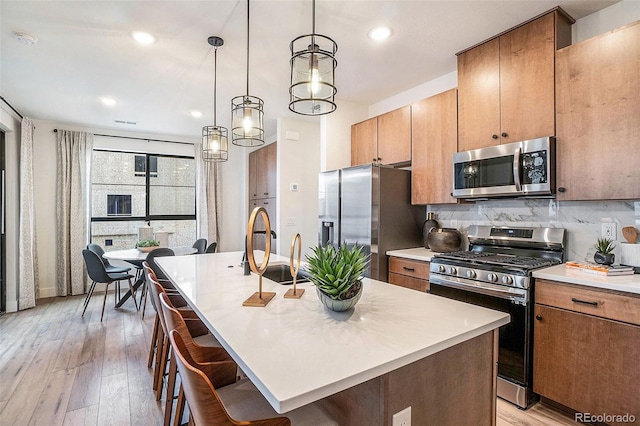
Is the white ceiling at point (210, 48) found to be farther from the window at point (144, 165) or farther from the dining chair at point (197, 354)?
the dining chair at point (197, 354)

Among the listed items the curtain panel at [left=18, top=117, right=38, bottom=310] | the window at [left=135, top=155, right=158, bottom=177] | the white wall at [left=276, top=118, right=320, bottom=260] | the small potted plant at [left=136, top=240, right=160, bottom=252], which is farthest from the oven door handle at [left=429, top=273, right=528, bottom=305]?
the window at [left=135, top=155, right=158, bottom=177]

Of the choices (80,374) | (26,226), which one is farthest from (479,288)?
Answer: (26,226)

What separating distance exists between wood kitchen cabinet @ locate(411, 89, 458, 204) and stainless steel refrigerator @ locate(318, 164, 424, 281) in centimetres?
19

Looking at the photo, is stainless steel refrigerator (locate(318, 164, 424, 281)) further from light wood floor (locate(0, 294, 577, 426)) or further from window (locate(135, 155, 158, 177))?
window (locate(135, 155, 158, 177))

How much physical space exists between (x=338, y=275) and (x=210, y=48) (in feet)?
7.77

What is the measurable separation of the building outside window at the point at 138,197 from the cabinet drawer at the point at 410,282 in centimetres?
418

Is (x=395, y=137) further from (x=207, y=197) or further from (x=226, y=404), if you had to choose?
(x=207, y=197)

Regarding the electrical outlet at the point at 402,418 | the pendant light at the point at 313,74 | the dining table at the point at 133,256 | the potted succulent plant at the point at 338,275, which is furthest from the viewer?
the dining table at the point at 133,256

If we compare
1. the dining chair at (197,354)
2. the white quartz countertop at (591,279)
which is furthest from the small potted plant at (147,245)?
the white quartz countertop at (591,279)

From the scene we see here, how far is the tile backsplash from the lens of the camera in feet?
7.06

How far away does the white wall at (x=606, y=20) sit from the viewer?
2.07 metres

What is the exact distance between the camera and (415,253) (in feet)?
9.95

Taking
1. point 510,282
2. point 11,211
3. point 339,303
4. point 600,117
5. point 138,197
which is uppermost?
point 600,117

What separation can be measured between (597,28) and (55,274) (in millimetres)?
6729
